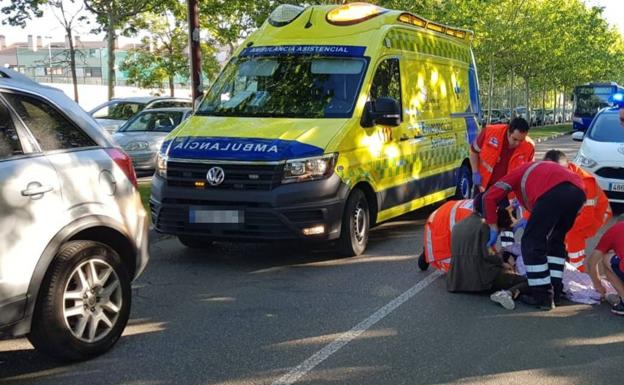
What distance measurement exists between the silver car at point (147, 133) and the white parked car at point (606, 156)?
7206 mm

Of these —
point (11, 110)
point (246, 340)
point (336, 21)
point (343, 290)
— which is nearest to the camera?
point (11, 110)

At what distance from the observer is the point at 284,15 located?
324 inches

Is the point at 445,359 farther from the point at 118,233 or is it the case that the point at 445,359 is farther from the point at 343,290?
the point at 118,233

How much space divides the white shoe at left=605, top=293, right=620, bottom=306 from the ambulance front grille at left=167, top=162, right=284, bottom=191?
3019mm

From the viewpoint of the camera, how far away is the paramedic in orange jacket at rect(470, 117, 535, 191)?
6.97 meters

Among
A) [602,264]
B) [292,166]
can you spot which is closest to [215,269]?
[292,166]

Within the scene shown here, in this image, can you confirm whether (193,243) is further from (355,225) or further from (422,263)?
(422,263)

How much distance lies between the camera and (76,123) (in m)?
4.39

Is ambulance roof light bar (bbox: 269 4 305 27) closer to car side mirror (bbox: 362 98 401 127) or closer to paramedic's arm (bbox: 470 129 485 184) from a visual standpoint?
car side mirror (bbox: 362 98 401 127)

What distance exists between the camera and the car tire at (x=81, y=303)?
12.8ft

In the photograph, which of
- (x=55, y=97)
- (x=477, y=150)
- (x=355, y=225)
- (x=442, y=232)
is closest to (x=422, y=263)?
(x=442, y=232)

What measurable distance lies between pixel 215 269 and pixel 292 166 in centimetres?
134

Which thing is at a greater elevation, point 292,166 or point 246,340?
point 292,166

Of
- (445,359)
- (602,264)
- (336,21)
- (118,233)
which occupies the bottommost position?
(445,359)
